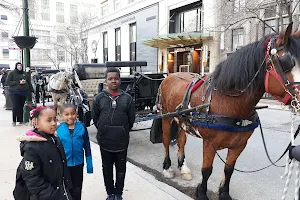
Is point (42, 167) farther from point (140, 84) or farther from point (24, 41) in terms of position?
point (24, 41)

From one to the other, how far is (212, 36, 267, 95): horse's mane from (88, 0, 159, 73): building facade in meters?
23.5

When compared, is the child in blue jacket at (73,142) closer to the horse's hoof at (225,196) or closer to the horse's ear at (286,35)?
the horse's hoof at (225,196)

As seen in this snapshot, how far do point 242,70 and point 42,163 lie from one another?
7.02ft

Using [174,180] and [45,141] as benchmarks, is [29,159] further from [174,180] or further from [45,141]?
[174,180]

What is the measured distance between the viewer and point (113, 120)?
10.8 ft

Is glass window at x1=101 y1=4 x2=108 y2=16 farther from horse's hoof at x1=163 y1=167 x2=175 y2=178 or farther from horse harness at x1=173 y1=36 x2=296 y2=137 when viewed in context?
horse harness at x1=173 y1=36 x2=296 y2=137

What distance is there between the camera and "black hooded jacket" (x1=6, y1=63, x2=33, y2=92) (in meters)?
8.27

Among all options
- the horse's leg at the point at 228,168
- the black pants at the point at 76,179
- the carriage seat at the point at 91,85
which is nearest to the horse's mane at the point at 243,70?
the horse's leg at the point at 228,168

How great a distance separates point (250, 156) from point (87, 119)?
3.73m

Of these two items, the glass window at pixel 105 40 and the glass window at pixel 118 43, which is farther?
the glass window at pixel 105 40

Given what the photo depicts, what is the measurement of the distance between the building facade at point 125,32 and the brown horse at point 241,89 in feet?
76.3

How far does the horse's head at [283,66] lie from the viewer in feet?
8.00

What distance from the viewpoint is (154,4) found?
26.0 metres

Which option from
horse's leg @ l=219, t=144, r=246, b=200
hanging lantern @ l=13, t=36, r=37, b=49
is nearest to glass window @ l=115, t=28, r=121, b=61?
hanging lantern @ l=13, t=36, r=37, b=49
